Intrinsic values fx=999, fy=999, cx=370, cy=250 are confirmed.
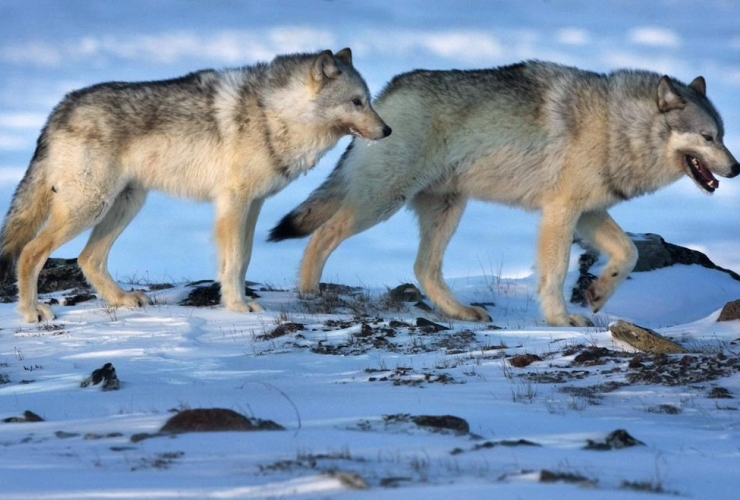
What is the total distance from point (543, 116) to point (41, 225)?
5412 millimetres

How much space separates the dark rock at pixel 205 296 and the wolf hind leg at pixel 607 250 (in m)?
3.81

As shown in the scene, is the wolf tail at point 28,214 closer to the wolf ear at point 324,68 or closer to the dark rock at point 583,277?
the wolf ear at point 324,68

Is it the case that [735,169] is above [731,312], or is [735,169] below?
above

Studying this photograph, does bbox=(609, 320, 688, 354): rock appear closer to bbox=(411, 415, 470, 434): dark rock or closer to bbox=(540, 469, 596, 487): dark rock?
bbox=(411, 415, 470, 434): dark rock

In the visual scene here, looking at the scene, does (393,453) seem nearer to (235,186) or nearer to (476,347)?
(476,347)

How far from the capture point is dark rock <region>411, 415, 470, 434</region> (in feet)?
16.3

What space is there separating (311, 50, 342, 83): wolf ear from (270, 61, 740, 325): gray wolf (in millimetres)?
871

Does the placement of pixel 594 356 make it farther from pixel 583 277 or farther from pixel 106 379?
pixel 583 277

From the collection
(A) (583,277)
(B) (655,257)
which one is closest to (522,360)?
(A) (583,277)

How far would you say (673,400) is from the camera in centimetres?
646

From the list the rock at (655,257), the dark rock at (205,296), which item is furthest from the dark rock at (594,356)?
the rock at (655,257)

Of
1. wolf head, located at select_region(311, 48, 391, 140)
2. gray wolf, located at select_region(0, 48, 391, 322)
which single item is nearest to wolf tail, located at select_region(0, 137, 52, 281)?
gray wolf, located at select_region(0, 48, 391, 322)

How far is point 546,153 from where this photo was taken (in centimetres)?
1057

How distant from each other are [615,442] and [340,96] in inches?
236
